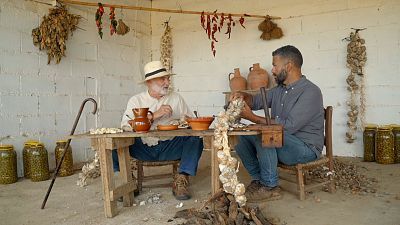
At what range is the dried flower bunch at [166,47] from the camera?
6210mm

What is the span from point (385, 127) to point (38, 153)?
420 centimetres

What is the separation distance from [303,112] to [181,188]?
120cm

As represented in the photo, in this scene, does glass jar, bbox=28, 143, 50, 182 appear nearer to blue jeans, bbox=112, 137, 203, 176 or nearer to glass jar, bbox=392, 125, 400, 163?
blue jeans, bbox=112, 137, 203, 176

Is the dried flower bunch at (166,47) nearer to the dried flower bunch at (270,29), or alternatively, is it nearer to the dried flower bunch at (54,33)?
the dried flower bunch at (270,29)

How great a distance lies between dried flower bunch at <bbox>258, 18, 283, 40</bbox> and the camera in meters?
5.24

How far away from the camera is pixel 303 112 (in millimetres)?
2812

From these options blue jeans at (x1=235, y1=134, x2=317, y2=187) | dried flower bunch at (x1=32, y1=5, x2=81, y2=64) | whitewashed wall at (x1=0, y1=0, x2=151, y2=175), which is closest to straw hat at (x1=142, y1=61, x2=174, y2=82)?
blue jeans at (x1=235, y1=134, x2=317, y2=187)

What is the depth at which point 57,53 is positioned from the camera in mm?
4402

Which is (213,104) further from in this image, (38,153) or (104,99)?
(38,153)

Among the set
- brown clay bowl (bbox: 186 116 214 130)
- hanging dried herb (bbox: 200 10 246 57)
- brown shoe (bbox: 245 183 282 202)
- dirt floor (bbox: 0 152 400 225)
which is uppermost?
hanging dried herb (bbox: 200 10 246 57)

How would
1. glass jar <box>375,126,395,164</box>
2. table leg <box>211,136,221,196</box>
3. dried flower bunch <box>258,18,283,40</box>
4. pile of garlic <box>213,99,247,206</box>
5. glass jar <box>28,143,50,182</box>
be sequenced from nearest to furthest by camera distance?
pile of garlic <box>213,99,247,206</box>
table leg <box>211,136,221,196</box>
glass jar <box>28,143,50,182</box>
glass jar <box>375,126,395,164</box>
dried flower bunch <box>258,18,283,40</box>

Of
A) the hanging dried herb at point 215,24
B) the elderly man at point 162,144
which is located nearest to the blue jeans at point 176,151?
the elderly man at point 162,144

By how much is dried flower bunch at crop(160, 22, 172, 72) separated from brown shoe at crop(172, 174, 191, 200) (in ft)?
11.4

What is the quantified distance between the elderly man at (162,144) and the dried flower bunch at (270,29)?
252cm
